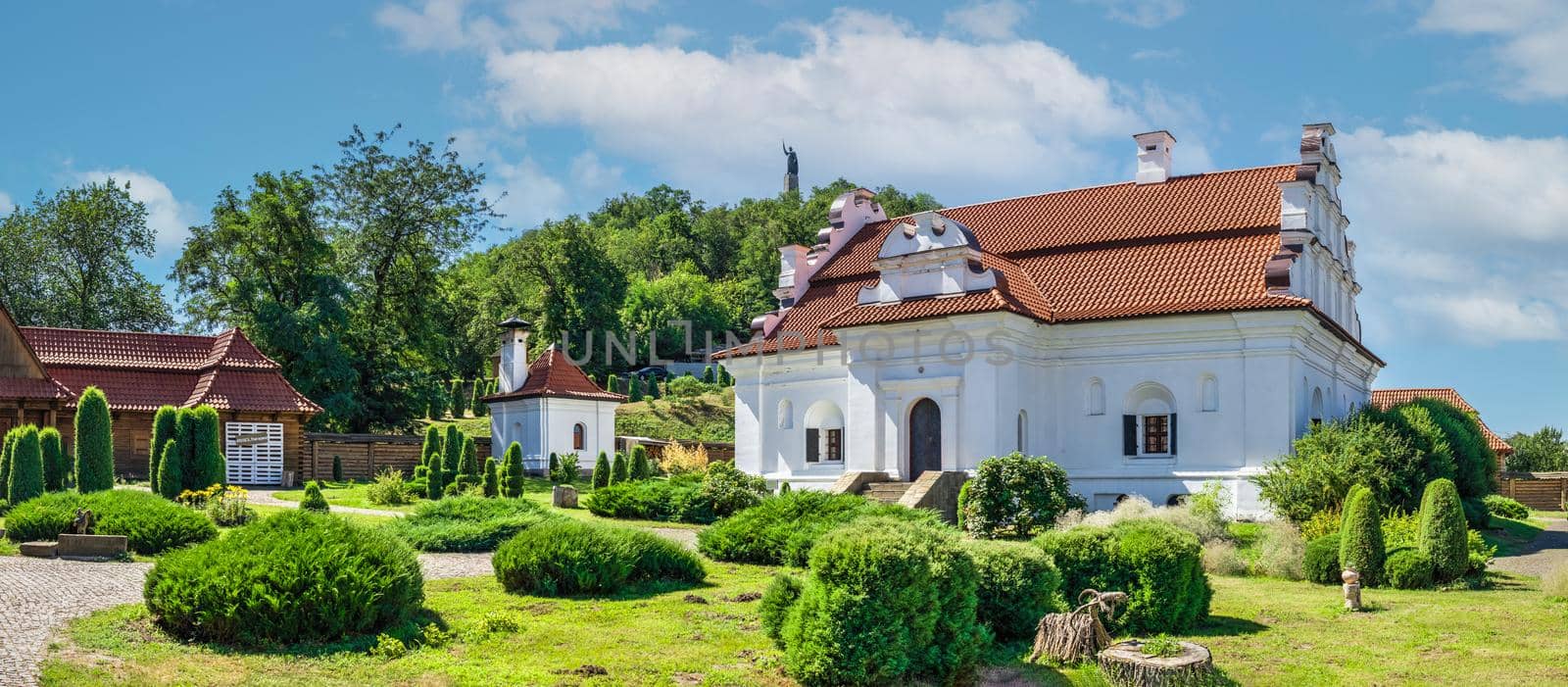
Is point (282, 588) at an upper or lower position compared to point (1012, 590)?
upper

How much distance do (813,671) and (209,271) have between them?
45417 millimetres

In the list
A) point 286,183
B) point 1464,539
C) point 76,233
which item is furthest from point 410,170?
point 1464,539

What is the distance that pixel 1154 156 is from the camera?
34.1m

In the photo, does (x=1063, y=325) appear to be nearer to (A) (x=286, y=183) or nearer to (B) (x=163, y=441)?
(B) (x=163, y=441)

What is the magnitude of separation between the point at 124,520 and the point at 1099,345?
2021 cm

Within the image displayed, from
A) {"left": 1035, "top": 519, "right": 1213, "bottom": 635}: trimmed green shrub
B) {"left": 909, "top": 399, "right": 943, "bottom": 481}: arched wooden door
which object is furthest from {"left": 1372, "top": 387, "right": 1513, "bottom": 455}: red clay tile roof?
{"left": 1035, "top": 519, "right": 1213, "bottom": 635}: trimmed green shrub

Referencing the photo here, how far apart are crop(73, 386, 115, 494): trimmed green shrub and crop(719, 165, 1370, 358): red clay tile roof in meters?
15.0

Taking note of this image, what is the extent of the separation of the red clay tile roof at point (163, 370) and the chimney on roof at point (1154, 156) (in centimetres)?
2600

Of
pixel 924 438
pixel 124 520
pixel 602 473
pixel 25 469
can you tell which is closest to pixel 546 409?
pixel 602 473

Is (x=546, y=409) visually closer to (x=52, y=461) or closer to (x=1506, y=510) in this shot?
(x=52, y=461)

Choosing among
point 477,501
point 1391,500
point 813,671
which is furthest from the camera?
point 1391,500

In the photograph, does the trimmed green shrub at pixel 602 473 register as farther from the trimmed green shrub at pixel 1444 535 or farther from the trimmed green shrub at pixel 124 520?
the trimmed green shrub at pixel 1444 535

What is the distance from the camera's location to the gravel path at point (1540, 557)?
69.8ft

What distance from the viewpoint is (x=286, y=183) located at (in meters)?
49.8
